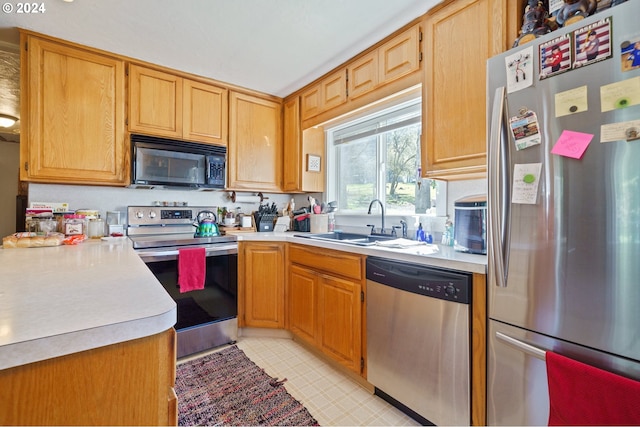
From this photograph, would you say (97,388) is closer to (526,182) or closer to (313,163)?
(526,182)

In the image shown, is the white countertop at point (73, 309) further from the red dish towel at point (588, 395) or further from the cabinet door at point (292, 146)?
the cabinet door at point (292, 146)

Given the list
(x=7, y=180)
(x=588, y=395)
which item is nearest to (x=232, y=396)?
(x=588, y=395)

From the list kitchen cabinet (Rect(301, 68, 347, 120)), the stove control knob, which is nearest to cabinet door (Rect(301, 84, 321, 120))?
kitchen cabinet (Rect(301, 68, 347, 120))

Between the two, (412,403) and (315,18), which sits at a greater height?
(315,18)

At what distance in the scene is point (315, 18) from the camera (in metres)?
1.78

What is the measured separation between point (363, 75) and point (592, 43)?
4.72ft

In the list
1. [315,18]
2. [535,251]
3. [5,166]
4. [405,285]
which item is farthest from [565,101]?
[5,166]

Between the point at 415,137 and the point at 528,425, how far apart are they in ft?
6.05

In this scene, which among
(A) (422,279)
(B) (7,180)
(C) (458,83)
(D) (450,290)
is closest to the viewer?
(D) (450,290)

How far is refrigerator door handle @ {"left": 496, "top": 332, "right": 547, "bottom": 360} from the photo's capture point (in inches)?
39.5

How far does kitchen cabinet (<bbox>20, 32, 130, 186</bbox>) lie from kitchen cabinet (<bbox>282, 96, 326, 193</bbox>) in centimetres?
143

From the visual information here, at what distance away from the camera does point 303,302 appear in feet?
7.33

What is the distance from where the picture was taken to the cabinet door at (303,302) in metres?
2.12

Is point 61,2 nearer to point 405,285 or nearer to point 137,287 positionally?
point 137,287
